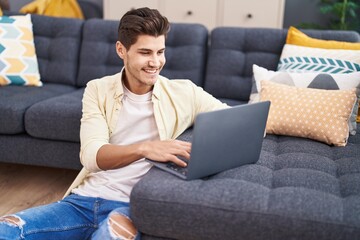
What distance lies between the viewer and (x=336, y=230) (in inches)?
49.9

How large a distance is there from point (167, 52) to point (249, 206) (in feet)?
5.12

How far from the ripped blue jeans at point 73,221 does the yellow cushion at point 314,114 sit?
815 mm

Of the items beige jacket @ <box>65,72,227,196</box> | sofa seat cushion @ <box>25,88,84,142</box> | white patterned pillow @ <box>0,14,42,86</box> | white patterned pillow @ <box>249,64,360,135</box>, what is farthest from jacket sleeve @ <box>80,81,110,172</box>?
white patterned pillow @ <box>0,14,42,86</box>

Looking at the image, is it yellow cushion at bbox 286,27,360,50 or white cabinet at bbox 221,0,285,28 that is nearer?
→ yellow cushion at bbox 286,27,360,50

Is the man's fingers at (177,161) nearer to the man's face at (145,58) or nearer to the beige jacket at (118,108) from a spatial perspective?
the beige jacket at (118,108)

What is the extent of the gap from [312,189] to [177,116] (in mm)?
565

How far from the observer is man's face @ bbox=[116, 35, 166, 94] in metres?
1.58

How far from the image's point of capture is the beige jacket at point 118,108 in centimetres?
162

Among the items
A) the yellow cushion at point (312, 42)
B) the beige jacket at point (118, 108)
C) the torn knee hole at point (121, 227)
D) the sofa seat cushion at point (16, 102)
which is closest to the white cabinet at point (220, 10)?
the yellow cushion at point (312, 42)

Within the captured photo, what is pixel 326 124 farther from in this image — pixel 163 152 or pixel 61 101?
pixel 61 101

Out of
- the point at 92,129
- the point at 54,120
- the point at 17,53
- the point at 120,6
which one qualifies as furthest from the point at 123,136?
the point at 120,6

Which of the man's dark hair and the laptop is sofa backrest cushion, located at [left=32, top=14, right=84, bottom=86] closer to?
the man's dark hair

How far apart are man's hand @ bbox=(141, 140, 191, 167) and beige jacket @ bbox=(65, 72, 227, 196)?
6.4 inches

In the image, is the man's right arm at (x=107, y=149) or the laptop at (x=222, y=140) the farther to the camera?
the man's right arm at (x=107, y=149)
